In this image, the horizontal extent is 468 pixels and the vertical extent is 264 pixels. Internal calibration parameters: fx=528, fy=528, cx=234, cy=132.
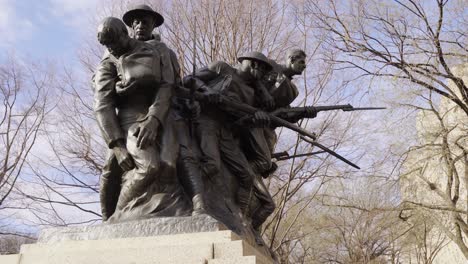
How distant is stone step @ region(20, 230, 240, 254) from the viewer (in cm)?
389

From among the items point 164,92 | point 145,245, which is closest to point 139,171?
point 145,245

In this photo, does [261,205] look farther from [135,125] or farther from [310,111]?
[135,125]

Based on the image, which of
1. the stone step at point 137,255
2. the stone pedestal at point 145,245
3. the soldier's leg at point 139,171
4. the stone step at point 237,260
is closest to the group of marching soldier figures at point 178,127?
the soldier's leg at point 139,171

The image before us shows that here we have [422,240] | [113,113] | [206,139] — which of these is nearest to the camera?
[113,113]

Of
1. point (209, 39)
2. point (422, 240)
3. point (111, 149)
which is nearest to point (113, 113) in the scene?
point (111, 149)

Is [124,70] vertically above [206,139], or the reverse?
[124,70]

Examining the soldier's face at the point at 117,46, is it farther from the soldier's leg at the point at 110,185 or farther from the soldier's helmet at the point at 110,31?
the soldier's leg at the point at 110,185

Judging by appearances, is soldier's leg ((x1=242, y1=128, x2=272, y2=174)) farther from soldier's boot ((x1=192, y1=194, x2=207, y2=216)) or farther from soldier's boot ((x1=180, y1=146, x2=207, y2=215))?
soldier's boot ((x1=192, y1=194, x2=207, y2=216))

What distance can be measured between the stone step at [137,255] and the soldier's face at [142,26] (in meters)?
2.14

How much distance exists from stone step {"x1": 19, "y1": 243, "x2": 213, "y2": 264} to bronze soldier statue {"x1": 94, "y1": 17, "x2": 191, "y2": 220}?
0.44m

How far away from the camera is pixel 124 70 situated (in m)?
4.71

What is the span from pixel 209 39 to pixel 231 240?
8.94 metres

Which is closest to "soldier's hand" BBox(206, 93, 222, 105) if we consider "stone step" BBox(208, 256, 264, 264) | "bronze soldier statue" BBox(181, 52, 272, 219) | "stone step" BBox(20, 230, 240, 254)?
"bronze soldier statue" BBox(181, 52, 272, 219)

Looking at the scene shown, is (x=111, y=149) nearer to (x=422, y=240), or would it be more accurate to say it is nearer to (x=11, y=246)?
(x=422, y=240)
